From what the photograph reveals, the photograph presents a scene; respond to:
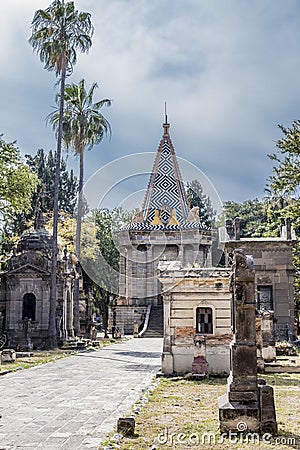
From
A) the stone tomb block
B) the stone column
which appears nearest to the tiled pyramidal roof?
the stone tomb block

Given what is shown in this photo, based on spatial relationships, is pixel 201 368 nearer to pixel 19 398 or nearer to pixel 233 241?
pixel 19 398

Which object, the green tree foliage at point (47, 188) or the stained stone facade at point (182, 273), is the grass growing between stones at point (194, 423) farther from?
the green tree foliage at point (47, 188)

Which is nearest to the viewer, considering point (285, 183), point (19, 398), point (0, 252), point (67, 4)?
point (19, 398)

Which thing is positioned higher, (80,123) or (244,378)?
(80,123)

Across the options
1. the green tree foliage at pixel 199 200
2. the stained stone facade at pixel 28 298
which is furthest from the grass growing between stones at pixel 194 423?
the green tree foliage at pixel 199 200

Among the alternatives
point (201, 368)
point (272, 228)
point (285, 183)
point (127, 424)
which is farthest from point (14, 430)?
point (272, 228)

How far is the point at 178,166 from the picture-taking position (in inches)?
1766

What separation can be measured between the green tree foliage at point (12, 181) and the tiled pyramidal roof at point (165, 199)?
16151mm

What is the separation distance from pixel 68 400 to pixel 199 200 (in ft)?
173

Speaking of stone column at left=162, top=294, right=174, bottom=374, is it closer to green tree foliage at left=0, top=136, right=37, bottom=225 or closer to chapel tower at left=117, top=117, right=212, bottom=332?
green tree foliage at left=0, top=136, right=37, bottom=225

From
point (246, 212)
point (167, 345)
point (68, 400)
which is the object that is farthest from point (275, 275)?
point (246, 212)

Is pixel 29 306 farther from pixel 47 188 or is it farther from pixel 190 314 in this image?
pixel 47 188

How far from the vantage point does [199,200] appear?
205 feet

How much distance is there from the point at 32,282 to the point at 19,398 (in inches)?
671
